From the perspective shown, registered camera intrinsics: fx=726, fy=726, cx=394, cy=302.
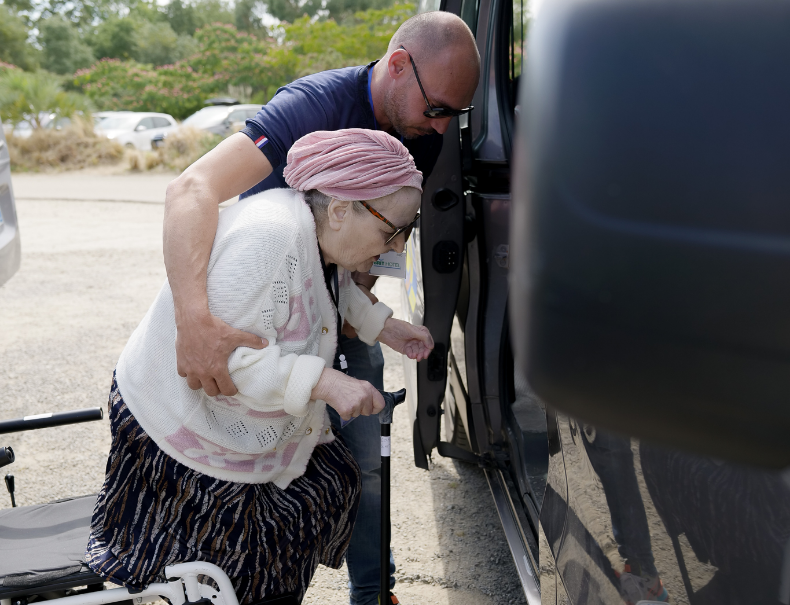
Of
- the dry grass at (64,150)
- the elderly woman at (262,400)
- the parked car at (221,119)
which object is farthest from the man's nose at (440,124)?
the dry grass at (64,150)

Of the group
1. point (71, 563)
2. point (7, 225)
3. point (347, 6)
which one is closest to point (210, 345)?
point (71, 563)

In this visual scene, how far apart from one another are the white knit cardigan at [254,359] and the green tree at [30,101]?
58.9ft

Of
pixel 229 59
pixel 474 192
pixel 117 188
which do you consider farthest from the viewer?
pixel 229 59

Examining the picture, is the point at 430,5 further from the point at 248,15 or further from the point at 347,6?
the point at 248,15

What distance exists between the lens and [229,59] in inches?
1054

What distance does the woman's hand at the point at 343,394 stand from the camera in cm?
148

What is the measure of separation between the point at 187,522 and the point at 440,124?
1.21 meters

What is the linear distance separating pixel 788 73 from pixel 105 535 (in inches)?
65.8

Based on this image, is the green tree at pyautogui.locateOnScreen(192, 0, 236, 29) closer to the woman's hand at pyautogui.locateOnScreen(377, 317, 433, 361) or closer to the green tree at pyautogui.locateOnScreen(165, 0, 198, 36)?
the green tree at pyautogui.locateOnScreen(165, 0, 198, 36)

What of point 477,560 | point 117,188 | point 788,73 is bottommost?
point 117,188

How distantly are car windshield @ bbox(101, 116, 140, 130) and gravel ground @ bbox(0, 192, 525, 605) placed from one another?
413 inches

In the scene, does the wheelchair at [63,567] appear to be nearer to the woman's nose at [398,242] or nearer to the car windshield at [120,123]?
the woman's nose at [398,242]

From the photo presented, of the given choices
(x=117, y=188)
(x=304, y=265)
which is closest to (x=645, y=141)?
(x=304, y=265)

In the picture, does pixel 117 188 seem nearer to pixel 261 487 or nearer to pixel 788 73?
pixel 261 487
